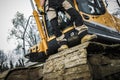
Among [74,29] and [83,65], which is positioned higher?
[74,29]

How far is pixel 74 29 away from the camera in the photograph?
14.9 ft

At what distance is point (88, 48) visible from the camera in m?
3.49

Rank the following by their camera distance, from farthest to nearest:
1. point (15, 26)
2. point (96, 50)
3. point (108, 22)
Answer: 1. point (15, 26)
2. point (108, 22)
3. point (96, 50)

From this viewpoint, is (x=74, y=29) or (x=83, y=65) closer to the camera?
(x=83, y=65)

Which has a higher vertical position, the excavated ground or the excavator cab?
the excavator cab

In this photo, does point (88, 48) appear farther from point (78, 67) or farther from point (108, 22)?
point (108, 22)

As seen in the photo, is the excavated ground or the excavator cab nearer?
the excavated ground

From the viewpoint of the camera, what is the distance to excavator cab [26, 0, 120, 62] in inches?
179

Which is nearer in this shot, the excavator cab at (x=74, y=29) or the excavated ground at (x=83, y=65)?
the excavated ground at (x=83, y=65)

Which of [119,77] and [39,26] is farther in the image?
[39,26]

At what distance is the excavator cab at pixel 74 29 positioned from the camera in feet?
14.9

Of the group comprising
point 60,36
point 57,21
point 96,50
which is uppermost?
point 57,21

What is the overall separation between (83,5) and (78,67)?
2.15 meters

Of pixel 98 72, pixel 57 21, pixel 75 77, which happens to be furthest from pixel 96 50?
pixel 57 21
